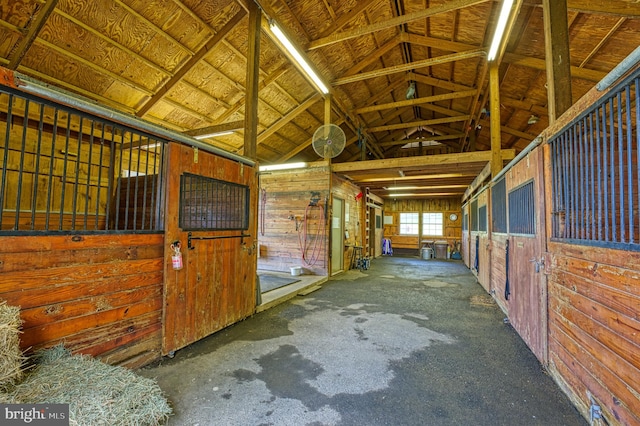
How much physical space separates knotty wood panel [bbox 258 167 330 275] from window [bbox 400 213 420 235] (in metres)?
6.90

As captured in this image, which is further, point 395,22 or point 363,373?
point 395,22

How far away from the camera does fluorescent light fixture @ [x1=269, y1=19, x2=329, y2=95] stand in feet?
13.7

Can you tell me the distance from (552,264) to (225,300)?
3.20m

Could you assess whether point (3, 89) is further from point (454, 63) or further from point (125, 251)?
point (454, 63)

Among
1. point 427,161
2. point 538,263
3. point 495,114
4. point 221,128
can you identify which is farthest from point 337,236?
point 538,263

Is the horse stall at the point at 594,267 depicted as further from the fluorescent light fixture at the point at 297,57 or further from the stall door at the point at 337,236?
the stall door at the point at 337,236

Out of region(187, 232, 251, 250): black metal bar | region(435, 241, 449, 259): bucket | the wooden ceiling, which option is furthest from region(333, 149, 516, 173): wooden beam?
region(435, 241, 449, 259): bucket

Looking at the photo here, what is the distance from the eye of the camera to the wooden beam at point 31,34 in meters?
3.30

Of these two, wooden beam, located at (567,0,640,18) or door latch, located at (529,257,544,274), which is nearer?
door latch, located at (529,257,544,274)

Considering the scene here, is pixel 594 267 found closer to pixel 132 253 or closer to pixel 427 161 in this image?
pixel 132 253

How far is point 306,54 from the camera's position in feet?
17.3

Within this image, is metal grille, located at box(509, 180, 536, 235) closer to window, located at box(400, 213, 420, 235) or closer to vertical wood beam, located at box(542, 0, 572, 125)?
Answer: vertical wood beam, located at box(542, 0, 572, 125)

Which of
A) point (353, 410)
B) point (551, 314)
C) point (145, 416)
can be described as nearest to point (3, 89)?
point (145, 416)

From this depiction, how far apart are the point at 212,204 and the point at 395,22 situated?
3.99m
